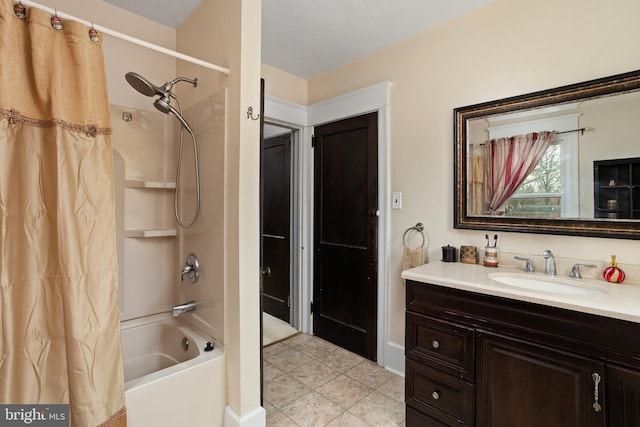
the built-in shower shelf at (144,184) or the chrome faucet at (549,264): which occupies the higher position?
the built-in shower shelf at (144,184)

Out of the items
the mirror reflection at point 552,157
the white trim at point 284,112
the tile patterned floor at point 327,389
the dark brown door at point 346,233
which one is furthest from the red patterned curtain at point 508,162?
the white trim at point 284,112

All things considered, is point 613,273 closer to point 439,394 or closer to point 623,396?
point 623,396

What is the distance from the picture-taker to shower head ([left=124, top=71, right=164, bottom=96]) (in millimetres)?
1487

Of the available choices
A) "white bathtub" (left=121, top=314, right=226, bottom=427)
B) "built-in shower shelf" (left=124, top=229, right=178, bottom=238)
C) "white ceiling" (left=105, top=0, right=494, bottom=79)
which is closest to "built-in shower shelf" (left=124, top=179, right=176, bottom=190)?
"built-in shower shelf" (left=124, top=229, right=178, bottom=238)

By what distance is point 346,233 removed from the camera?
8.91 feet

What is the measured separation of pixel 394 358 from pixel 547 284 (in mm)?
1231

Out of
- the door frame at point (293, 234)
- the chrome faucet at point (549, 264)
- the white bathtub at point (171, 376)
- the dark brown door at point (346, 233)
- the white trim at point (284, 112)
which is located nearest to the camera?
the white bathtub at point (171, 376)

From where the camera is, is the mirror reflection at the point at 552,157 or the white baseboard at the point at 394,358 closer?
the mirror reflection at the point at 552,157

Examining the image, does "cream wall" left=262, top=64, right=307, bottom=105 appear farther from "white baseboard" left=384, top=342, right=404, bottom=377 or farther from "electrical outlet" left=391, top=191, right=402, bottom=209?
"white baseboard" left=384, top=342, right=404, bottom=377

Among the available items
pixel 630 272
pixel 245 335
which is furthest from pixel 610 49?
pixel 245 335

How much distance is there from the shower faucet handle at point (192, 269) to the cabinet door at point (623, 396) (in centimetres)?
200

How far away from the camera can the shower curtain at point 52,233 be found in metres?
1.11

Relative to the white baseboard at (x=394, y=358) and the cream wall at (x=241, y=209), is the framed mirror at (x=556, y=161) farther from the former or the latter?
the cream wall at (x=241, y=209)

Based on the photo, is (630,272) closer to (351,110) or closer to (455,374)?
(455,374)
